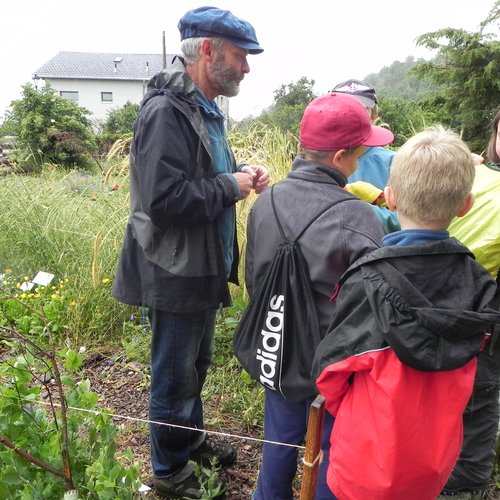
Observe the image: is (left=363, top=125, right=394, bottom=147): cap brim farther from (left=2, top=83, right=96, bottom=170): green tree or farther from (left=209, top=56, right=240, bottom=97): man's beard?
(left=2, top=83, right=96, bottom=170): green tree

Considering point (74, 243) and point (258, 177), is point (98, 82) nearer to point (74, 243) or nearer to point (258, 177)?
point (74, 243)

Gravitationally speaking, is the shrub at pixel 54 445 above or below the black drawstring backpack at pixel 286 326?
below

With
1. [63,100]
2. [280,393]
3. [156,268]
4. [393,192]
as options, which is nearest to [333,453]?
[280,393]

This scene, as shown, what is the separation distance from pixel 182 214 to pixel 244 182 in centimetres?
31

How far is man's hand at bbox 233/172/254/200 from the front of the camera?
1.82 meters

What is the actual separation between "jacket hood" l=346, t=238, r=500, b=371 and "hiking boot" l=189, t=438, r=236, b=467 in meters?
1.39

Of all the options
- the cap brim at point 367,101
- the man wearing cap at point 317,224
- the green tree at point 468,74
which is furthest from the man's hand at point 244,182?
the green tree at point 468,74

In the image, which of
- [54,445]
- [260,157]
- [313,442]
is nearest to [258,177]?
[313,442]

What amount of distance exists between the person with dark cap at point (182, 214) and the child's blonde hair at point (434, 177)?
712 millimetres

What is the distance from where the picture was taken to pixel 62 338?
→ 3420 millimetres

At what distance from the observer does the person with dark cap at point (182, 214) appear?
5.40ft

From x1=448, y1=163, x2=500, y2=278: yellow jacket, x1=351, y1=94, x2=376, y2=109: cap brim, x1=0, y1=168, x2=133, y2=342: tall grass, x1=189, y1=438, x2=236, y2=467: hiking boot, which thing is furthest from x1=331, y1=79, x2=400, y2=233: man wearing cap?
x1=0, y1=168, x2=133, y2=342: tall grass

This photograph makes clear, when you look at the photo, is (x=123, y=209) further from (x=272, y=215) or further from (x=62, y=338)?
(x=272, y=215)

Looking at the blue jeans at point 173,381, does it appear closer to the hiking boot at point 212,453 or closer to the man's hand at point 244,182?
the hiking boot at point 212,453
